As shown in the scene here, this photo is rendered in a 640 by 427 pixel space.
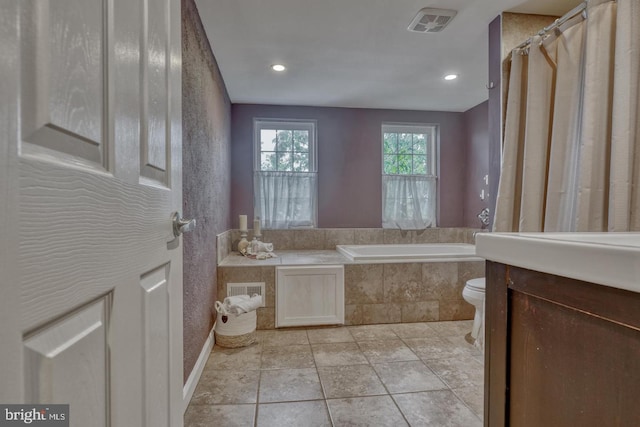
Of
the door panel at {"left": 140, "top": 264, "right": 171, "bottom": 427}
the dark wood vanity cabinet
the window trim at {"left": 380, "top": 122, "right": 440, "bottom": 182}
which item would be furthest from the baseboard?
the window trim at {"left": 380, "top": 122, "right": 440, "bottom": 182}

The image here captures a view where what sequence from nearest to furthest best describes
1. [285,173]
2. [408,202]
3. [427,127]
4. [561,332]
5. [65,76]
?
[65,76] → [561,332] → [285,173] → [408,202] → [427,127]

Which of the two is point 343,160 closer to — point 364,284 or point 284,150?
point 284,150

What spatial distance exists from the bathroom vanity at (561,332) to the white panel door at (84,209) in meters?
0.79

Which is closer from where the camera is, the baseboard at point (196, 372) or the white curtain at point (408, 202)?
the baseboard at point (196, 372)

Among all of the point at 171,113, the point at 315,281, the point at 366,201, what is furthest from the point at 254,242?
the point at 171,113

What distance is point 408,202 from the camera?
3.99 meters

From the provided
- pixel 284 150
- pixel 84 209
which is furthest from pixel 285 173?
pixel 84 209

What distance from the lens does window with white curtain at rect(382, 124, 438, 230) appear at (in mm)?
3967

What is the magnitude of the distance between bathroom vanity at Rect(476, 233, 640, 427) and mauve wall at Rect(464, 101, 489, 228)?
3259mm

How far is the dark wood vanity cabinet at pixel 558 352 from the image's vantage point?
18.2 inches

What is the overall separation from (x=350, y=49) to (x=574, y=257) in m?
2.35

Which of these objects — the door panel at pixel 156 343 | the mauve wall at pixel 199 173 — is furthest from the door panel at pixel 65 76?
the mauve wall at pixel 199 173

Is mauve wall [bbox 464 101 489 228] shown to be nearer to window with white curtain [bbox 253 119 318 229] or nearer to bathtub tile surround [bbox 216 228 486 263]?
bathtub tile surround [bbox 216 228 486 263]

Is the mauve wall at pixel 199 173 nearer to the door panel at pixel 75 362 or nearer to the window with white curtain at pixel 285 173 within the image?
the window with white curtain at pixel 285 173
